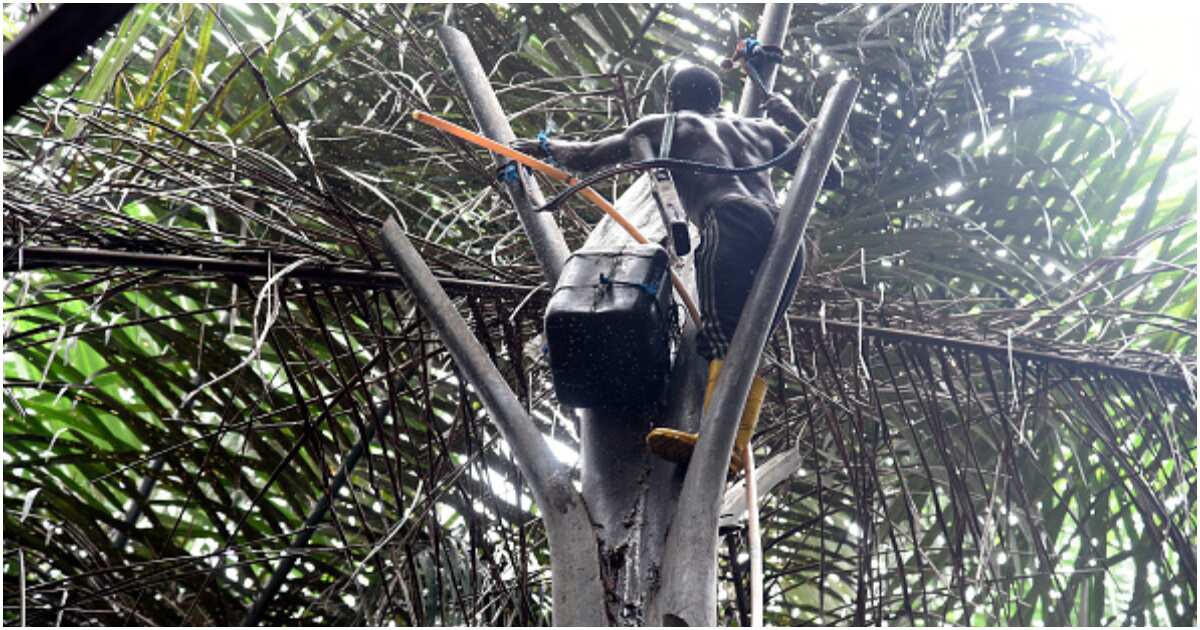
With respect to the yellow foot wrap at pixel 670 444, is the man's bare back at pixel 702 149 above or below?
above

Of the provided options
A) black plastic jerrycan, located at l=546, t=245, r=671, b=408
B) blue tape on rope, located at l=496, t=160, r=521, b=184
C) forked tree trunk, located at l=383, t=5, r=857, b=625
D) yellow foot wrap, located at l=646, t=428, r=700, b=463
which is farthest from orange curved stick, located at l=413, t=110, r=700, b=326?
yellow foot wrap, located at l=646, t=428, r=700, b=463

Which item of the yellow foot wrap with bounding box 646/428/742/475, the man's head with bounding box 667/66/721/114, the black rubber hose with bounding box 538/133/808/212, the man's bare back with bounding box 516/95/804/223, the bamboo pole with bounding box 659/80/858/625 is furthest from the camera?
the man's head with bounding box 667/66/721/114

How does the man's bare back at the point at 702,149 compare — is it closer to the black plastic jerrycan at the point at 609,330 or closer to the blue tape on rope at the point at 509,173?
the blue tape on rope at the point at 509,173

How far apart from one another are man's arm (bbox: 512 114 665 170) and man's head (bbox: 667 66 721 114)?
0.21 meters

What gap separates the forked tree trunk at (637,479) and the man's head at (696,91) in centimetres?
85

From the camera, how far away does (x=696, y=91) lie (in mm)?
2885

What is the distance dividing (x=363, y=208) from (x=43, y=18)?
2.79 metres

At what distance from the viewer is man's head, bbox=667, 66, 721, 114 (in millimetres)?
2885

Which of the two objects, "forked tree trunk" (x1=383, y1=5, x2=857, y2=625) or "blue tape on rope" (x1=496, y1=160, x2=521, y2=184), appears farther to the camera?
"blue tape on rope" (x1=496, y1=160, x2=521, y2=184)

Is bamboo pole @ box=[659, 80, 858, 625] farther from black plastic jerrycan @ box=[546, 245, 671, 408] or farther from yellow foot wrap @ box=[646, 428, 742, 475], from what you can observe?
black plastic jerrycan @ box=[546, 245, 671, 408]

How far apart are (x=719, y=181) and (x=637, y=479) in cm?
82

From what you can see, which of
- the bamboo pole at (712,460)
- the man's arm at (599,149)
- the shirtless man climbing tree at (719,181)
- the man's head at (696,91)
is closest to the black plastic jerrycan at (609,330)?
the shirtless man climbing tree at (719,181)

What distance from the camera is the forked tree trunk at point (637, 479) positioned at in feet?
5.98

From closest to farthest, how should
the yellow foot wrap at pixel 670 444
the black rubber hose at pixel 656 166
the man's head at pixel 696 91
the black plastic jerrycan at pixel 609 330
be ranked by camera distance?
1. the yellow foot wrap at pixel 670 444
2. the black plastic jerrycan at pixel 609 330
3. the black rubber hose at pixel 656 166
4. the man's head at pixel 696 91
